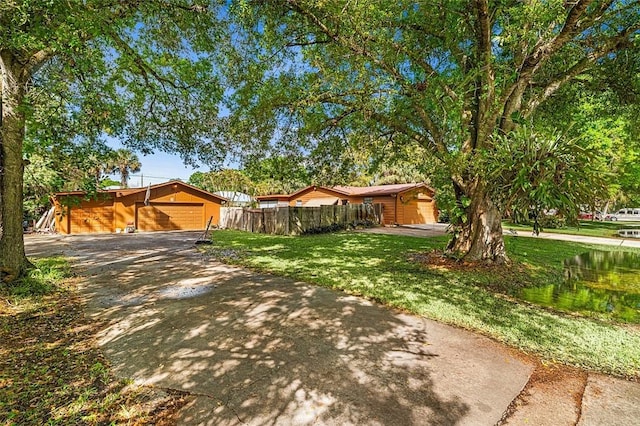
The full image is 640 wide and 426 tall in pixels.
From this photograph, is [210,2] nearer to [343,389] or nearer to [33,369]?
[33,369]

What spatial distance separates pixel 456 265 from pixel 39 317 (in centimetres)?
820

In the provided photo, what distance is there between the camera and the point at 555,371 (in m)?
2.99

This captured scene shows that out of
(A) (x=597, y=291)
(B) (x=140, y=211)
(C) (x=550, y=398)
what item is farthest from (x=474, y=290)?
(B) (x=140, y=211)

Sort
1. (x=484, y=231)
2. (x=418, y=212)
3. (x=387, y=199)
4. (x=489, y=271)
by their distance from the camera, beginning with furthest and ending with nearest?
(x=418, y=212)
(x=387, y=199)
(x=484, y=231)
(x=489, y=271)


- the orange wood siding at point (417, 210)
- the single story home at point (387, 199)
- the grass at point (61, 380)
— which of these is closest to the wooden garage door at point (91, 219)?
the single story home at point (387, 199)

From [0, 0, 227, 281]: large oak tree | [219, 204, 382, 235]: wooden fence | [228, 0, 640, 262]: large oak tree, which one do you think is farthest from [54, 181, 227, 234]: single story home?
[228, 0, 640, 262]: large oak tree

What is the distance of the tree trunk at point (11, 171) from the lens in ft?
17.2

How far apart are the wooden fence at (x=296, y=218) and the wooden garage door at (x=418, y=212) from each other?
283 centimetres

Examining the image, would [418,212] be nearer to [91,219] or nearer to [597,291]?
[597,291]

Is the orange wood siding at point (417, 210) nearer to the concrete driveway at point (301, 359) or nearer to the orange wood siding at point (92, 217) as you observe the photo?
the concrete driveway at point (301, 359)

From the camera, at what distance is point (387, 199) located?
22.4m

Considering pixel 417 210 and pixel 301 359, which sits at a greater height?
pixel 417 210

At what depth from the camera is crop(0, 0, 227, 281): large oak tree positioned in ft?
13.7

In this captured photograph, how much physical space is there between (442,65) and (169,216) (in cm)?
1876
